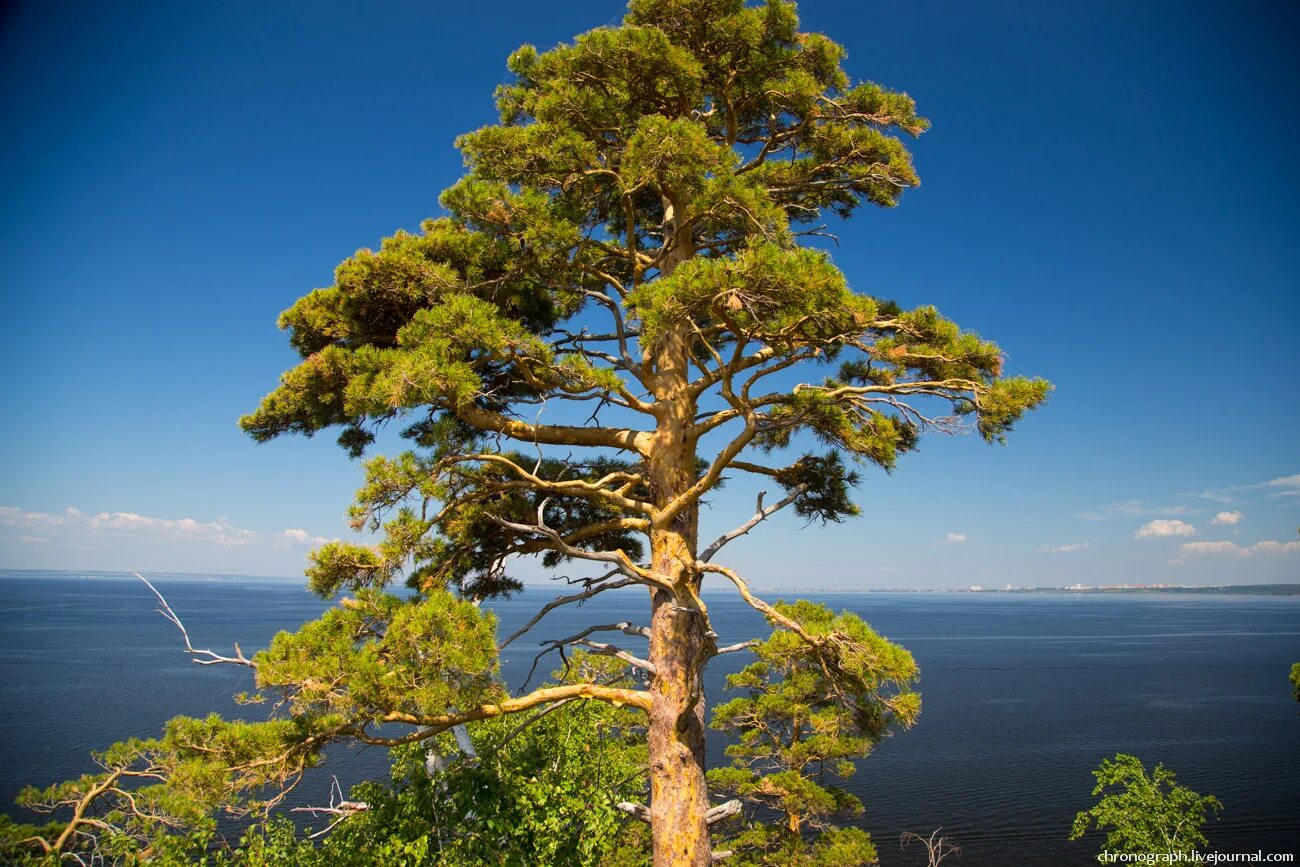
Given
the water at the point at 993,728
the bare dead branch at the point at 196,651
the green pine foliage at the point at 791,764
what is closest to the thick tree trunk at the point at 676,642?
the green pine foliage at the point at 791,764

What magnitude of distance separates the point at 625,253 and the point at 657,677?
398cm

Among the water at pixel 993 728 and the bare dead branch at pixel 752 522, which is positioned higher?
the bare dead branch at pixel 752 522

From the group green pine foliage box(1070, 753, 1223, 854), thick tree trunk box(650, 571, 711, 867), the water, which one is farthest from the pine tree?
green pine foliage box(1070, 753, 1223, 854)

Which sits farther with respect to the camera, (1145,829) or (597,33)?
(1145,829)

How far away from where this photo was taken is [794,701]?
469 inches

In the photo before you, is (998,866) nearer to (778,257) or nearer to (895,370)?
(895,370)

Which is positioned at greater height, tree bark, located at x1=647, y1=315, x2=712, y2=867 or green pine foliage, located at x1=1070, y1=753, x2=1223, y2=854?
tree bark, located at x1=647, y1=315, x2=712, y2=867

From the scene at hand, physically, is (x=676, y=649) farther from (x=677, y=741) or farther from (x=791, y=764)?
(x=791, y=764)

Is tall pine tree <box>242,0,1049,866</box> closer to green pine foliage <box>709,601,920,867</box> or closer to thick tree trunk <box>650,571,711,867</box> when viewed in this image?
thick tree trunk <box>650,571,711,867</box>

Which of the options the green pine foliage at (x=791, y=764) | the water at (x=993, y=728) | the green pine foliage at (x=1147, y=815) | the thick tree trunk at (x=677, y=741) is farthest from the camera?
the water at (x=993, y=728)

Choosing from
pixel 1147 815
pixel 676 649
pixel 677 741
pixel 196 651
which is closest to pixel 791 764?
pixel 1147 815

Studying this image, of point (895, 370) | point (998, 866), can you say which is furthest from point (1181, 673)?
point (895, 370)

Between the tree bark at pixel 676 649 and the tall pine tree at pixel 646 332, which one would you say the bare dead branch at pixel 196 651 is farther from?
the tree bark at pixel 676 649

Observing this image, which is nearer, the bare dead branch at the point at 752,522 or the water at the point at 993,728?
the bare dead branch at the point at 752,522
